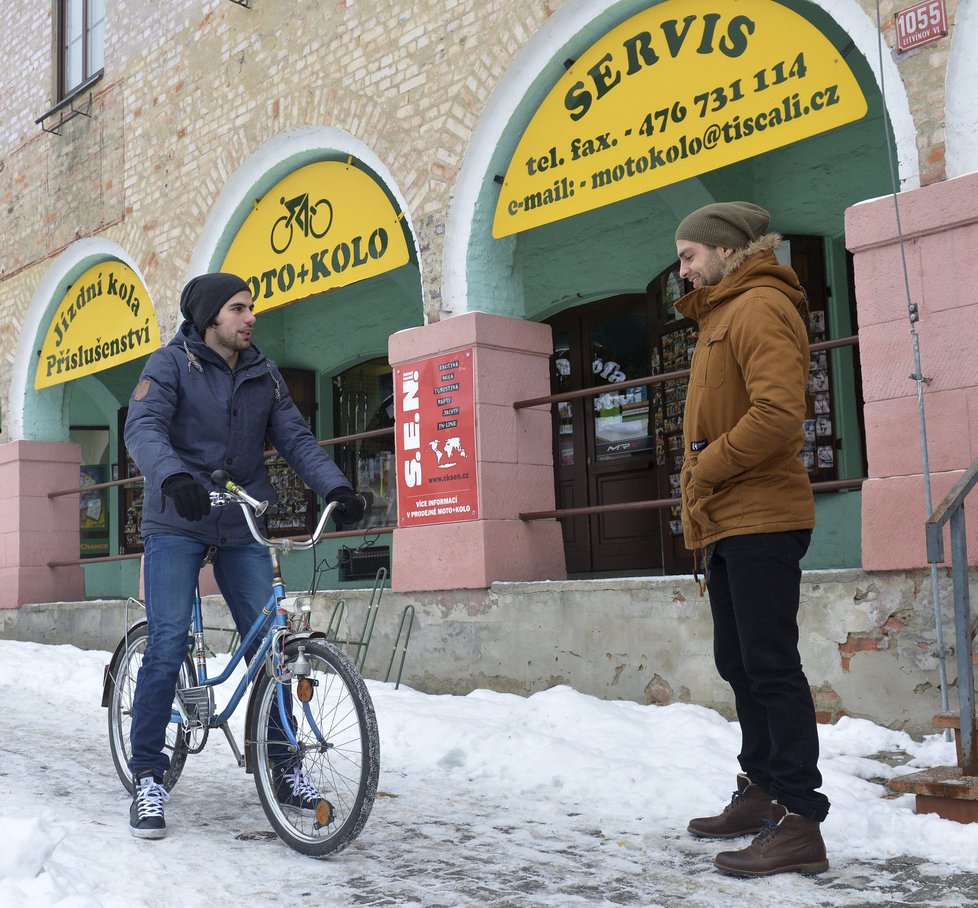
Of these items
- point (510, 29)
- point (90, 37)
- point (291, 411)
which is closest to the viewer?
point (291, 411)

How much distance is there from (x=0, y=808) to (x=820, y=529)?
6194 mm

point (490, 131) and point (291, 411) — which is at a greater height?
point (490, 131)

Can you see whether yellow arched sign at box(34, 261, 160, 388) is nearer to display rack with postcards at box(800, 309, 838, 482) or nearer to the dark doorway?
the dark doorway

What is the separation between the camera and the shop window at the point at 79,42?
463 inches

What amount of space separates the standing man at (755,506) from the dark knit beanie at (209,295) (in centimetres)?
165

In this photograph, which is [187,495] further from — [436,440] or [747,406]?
[436,440]

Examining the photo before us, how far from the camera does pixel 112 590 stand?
15312 millimetres

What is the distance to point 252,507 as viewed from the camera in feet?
13.1

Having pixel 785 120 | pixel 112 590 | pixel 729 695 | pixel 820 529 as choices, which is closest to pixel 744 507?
pixel 729 695

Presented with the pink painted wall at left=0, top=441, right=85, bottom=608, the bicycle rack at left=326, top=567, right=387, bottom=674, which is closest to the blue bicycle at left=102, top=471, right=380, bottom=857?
the bicycle rack at left=326, top=567, right=387, bottom=674

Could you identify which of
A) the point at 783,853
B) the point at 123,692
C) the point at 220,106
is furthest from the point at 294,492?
the point at 783,853

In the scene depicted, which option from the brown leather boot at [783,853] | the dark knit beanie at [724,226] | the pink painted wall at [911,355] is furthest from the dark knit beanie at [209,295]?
the pink painted wall at [911,355]

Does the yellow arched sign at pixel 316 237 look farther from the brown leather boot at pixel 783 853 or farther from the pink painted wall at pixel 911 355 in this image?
the brown leather boot at pixel 783 853

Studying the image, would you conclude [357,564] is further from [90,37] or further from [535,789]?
[535,789]
